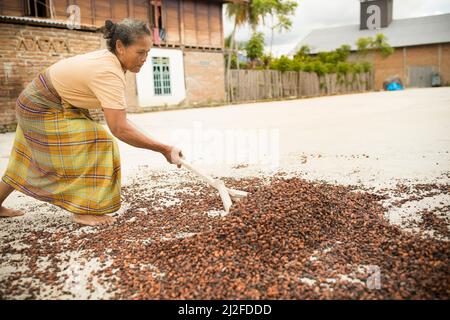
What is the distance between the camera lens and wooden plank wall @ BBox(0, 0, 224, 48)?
44.6ft

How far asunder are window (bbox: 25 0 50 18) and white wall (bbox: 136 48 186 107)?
3848 millimetres

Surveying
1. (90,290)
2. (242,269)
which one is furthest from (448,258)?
(90,290)

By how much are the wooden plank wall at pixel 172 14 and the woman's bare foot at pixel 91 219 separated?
478 inches

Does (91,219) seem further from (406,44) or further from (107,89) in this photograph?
(406,44)

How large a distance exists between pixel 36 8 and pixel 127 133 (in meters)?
13.0

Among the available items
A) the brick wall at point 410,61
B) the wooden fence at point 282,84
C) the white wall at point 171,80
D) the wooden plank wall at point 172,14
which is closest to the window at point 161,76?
the white wall at point 171,80

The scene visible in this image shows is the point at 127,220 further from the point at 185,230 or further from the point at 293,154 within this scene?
the point at 293,154

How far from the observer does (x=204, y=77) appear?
18.5m

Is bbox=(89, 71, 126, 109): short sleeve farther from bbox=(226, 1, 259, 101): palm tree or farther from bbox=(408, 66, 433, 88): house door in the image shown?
bbox=(408, 66, 433, 88): house door

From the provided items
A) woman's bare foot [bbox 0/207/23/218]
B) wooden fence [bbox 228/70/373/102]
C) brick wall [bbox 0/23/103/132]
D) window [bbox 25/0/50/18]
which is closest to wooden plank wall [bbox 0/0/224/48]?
window [bbox 25/0/50/18]

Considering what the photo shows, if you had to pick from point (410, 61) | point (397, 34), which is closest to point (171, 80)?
point (410, 61)
